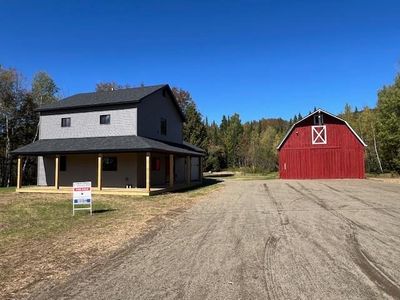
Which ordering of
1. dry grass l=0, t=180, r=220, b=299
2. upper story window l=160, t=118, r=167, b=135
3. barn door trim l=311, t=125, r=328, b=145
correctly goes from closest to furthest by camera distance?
dry grass l=0, t=180, r=220, b=299 < upper story window l=160, t=118, r=167, b=135 < barn door trim l=311, t=125, r=328, b=145

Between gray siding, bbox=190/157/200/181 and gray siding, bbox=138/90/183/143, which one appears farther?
gray siding, bbox=190/157/200/181

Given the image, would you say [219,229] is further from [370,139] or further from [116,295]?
[370,139]

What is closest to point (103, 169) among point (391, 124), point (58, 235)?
point (58, 235)

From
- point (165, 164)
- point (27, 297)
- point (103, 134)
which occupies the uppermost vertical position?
point (103, 134)

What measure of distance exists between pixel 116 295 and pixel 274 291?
2.24 metres

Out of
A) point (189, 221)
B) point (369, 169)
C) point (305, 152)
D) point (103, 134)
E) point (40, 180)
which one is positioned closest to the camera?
point (189, 221)

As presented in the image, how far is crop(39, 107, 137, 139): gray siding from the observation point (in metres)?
24.6

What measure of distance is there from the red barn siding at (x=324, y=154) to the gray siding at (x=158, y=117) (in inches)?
477

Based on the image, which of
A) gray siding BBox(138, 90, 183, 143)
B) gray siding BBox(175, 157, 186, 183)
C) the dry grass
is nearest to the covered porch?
gray siding BBox(138, 90, 183, 143)

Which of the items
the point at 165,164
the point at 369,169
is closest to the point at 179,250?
the point at 165,164

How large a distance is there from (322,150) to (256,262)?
31.8 m

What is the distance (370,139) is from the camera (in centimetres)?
5872

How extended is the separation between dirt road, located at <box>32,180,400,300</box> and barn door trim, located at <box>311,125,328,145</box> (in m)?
26.1

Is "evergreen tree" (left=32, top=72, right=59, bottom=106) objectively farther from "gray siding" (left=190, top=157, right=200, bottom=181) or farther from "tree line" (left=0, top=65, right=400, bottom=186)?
"gray siding" (left=190, top=157, right=200, bottom=181)
